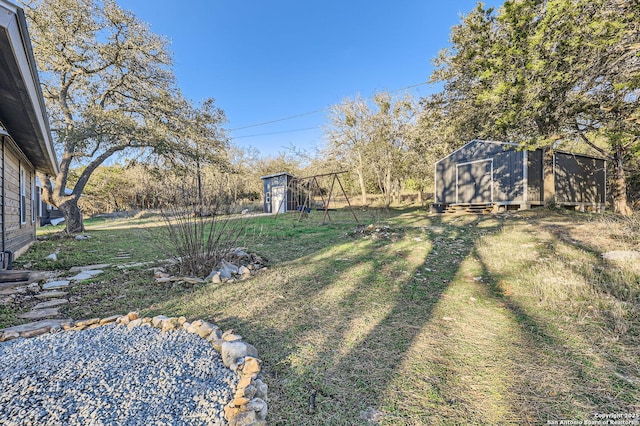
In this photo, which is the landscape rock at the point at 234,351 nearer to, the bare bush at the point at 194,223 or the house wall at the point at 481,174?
the bare bush at the point at 194,223

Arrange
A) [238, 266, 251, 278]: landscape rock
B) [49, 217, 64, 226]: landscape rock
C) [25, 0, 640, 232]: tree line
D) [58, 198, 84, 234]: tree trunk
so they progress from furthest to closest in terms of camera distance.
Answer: [49, 217, 64, 226]: landscape rock
[58, 198, 84, 234]: tree trunk
[25, 0, 640, 232]: tree line
[238, 266, 251, 278]: landscape rock

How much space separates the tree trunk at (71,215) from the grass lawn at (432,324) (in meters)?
4.30

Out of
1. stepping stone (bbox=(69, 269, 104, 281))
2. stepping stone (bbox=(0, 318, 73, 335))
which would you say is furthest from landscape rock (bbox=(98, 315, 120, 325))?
stepping stone (bbox=(69, 269, 104, 281))

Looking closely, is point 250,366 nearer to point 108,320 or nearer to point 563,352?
point 108,320

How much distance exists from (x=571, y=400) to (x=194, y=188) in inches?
165

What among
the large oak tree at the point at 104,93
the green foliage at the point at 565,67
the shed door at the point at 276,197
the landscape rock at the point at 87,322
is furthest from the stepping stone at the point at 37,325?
the shed door at the point at 276,197

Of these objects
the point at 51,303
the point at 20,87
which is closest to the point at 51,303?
the point at 51,303

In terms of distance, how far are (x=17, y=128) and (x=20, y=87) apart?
212cm

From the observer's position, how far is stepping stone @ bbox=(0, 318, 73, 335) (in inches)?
86.4

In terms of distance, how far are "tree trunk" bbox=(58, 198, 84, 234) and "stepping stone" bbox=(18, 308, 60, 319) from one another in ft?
24.6

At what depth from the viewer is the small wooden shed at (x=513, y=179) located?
33.7 ft

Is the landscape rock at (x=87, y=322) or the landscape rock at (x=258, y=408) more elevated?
the landscape rock at (x=87, y=322)

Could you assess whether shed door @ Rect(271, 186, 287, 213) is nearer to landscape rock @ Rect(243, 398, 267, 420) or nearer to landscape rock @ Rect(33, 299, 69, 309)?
landscape rock @ Rect(33, 299, 69, 309)

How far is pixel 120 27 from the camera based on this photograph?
792 cm
